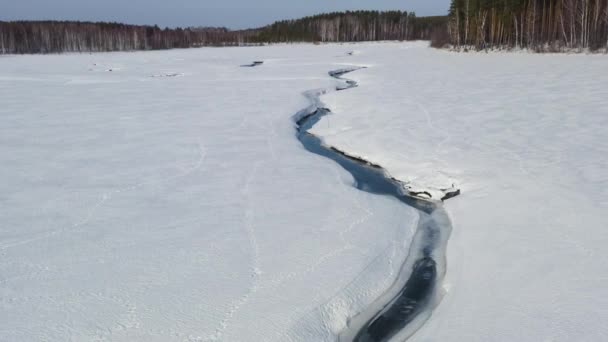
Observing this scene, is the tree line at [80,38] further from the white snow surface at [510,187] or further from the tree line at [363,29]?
the white snow surface at [510,187]

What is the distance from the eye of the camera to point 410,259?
459 centimetres

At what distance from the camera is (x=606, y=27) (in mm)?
27656

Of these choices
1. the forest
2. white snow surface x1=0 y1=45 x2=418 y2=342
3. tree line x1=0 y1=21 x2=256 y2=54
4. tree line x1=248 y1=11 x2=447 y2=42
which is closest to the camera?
white snow surface x1=0 y1=45 x2=418 y2=342

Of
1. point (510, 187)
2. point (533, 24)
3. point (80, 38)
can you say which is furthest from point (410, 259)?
point (80, 38)

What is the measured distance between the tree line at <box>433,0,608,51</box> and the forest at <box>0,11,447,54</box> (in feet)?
86.8

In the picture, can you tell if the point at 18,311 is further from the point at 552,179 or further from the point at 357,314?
the point at 552,179

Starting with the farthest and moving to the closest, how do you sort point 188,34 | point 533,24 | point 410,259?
1. point 188,34
2. point 533,24
3. point 410,259

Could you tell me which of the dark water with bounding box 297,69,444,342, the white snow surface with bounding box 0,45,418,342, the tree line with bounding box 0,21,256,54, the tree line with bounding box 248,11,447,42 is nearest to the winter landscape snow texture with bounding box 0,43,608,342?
the white snow surface with bounding box 0,45,418,342

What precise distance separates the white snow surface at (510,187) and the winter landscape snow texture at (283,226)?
2 cm

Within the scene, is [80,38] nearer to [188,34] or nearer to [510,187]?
[188,34]

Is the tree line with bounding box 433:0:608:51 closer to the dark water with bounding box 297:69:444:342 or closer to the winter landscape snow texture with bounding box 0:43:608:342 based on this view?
the winter landscape snow texture with bounding box 0:43:608:342

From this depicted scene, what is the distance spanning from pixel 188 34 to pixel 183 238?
91804 mm

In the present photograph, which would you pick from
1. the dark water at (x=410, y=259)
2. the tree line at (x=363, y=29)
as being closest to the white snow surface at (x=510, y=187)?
the dark water at (x=410, y=259)

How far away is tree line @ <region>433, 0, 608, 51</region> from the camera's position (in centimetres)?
2773
